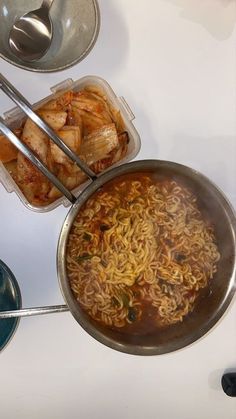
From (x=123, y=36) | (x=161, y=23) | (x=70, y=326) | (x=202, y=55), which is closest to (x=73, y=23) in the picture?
(x=123, y=36)

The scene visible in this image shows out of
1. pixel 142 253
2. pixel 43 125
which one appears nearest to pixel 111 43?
pixel 43 125

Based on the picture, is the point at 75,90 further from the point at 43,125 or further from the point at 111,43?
the point at 43,125

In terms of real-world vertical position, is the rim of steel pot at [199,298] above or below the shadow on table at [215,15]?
below

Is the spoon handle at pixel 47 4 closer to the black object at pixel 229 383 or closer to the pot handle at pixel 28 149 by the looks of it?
the pot handle at pixel 28 149

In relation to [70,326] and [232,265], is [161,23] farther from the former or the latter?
[70,326]

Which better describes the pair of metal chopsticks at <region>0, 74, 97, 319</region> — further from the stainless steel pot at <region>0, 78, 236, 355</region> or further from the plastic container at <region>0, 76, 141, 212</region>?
the plastic container at <region>0, 76, 141, 212</region>

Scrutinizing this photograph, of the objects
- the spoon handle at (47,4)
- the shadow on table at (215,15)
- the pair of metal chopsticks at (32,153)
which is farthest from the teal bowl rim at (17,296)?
the shadow on table at (215,15)

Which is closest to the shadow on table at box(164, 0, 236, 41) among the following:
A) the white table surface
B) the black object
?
the white table surface
